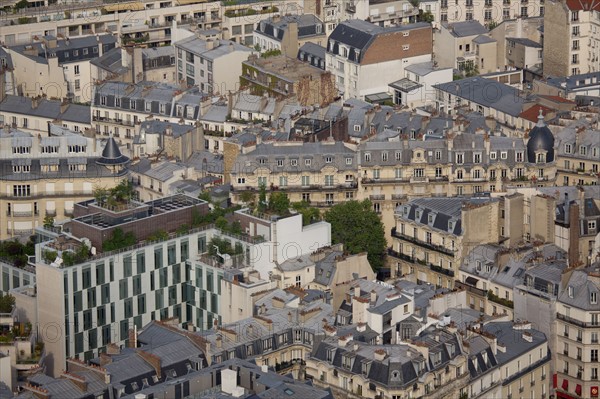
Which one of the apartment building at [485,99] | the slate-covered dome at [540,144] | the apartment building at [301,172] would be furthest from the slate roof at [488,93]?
the apartment building at [301,172]

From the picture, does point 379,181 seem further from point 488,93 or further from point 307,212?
point 488,93

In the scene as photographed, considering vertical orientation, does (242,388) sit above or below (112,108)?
below

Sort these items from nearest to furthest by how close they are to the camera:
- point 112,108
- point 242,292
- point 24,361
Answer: point 24,361 < point 242,292 < point 112,108

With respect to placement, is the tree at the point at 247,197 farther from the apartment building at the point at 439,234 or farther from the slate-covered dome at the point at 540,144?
the slate-covered dome at the point at 540,144

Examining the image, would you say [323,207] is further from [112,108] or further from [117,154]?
[112,108]

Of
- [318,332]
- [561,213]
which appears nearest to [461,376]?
[318,332]
